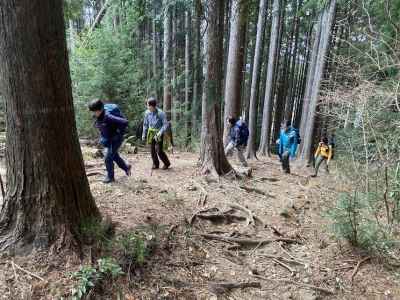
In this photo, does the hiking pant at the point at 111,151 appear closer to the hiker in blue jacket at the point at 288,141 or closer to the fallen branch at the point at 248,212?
the fallen branch at the point at 248,212

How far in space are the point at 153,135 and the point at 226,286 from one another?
13.6ft

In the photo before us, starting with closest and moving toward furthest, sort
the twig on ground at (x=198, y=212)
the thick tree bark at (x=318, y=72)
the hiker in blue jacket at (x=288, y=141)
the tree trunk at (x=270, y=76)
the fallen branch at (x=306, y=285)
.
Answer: the fallen branch at (x=306, y=285) < the twig on ground at (x=198, y=212) < the hiker in blue jacket at (x=288, y=141) < the thick tree bark at (x=318, y=72) < the tree trunk at (x=270, y=76)

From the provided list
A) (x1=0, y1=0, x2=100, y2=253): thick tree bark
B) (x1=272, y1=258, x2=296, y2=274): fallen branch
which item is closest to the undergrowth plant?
(x1=0, y1=0, x2=100, y2=253): thick tree bark

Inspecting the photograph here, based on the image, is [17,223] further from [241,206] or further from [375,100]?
[375,100]

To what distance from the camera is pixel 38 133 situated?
8.61 feet

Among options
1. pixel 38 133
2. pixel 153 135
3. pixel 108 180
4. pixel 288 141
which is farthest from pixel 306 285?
pixel 288 141

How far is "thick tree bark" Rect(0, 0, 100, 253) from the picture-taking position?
2.47 m

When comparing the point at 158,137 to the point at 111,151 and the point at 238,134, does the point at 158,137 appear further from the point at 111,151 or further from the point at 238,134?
the point at 238,134

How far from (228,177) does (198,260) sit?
11.4 feet

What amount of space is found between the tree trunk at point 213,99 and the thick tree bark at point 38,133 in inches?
165

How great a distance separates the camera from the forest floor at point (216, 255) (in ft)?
8.88

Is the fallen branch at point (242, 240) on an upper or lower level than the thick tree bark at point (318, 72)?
lower

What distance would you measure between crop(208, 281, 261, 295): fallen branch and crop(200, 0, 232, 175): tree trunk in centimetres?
354

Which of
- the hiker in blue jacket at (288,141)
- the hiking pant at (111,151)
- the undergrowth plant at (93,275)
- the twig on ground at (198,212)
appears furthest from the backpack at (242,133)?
the undergrowth plant at (93,275)
